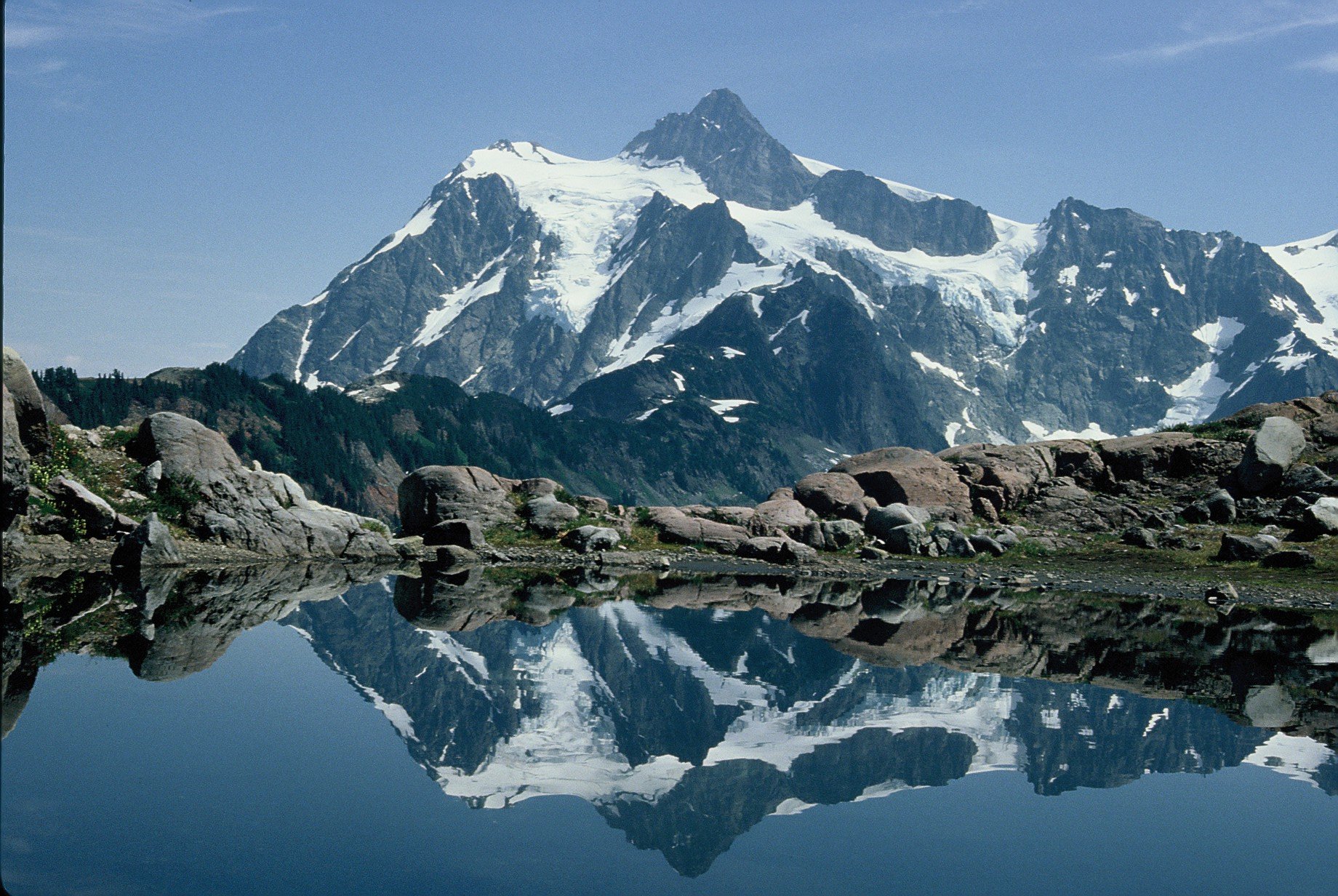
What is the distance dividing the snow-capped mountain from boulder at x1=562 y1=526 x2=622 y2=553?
25.9 meters

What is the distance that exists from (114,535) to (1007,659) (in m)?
36.3

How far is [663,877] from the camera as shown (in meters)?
14.8

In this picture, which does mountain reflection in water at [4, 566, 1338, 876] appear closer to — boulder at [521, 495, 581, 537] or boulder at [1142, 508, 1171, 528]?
boulder at [521, 495, 581, 537]

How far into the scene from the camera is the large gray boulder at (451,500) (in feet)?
214

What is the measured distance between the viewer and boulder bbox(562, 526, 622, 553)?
63.0m

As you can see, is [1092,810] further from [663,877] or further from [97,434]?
[97,434]

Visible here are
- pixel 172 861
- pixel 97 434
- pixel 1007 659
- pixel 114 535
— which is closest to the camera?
pixel 172 861

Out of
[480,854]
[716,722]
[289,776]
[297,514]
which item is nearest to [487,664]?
[716,722]

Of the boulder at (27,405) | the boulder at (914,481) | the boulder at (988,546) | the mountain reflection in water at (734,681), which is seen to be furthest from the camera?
the boulder at (914,481)

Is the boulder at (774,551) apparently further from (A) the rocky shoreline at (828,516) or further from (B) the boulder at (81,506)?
(B) the boulder at (81,506)

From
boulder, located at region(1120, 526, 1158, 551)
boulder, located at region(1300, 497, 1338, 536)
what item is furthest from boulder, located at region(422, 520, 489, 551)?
boulder, located at region(1300, 497, 1338, 536)

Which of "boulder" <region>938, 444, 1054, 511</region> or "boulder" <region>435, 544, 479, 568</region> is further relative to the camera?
"boulder" <region>938, 444, 1054, 511</region>

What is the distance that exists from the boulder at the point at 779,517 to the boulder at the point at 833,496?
1.96 m

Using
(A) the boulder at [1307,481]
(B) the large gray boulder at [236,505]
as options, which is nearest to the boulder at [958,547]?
(A) the boulder at [1307,481]
